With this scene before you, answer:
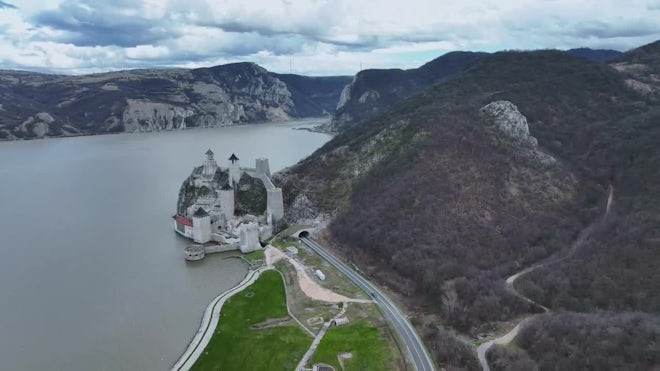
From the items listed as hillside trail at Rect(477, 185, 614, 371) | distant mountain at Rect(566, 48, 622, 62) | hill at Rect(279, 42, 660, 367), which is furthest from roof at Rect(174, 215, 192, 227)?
distant mountain at Rect(566, 48, 622, 62)

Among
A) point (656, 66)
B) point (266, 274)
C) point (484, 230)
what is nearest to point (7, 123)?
point (266, 274)

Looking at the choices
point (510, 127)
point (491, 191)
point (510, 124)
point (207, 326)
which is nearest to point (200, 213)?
point (207, 326)

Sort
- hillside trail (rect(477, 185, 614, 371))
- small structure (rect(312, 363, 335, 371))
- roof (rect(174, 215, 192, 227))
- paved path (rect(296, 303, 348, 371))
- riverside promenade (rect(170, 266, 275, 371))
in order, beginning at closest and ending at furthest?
small structure (rect(312, 363, 335, 371)), paved path (rect(296, 303, 348, 371)), riverside promenade (rect(170, 266, 275, 371)), hillside trail (rect(477, 185, 614, 371)), roof (rect(174, 215, 192, 227))

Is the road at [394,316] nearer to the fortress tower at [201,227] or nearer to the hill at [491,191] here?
the hill at [491,191]

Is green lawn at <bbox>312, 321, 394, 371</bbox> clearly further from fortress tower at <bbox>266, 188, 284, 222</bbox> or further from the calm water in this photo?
fortress tower at <bbox>266, 188, 284, 222</bbox>

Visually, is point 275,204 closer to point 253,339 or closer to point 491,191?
point 491,191

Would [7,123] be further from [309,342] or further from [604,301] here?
[604,301]

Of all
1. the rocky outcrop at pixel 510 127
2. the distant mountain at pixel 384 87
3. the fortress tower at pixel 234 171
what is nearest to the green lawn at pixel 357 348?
the fortress tower at pixel 234 171
